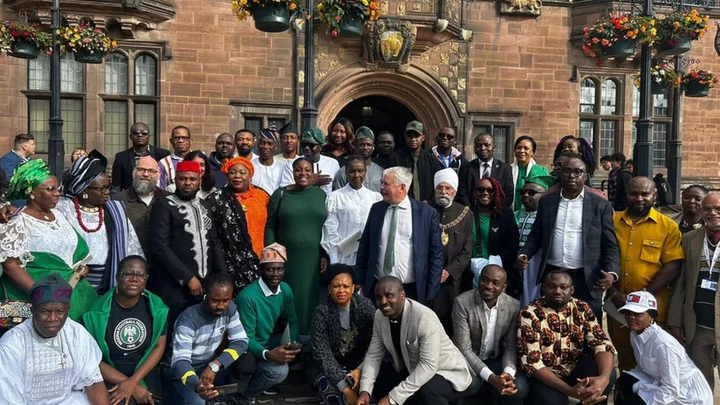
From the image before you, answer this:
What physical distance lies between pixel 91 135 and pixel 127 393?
30.1ft

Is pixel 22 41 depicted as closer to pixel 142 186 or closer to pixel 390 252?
pixel 142 186

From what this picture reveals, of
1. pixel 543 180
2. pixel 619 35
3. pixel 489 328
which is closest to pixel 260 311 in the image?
pixel 489 328

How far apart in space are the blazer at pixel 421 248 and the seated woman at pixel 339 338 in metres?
0.26

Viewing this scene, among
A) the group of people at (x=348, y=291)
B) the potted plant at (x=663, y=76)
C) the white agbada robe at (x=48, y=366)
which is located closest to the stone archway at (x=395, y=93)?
the potted plant at (x=663, y=76)

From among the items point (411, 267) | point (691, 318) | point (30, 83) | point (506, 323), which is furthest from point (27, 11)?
point (691, 318)

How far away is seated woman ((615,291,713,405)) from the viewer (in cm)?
504

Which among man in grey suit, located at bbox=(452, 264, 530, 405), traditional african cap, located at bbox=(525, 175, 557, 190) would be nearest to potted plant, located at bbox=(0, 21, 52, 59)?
traditional african cap, located at bbox=(525, 175, 557, 190)

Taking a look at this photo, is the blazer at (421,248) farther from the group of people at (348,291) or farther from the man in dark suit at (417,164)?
the man in dark suit at (417,164)

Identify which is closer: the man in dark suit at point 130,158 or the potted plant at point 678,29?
the man in dark suit at point 130,158

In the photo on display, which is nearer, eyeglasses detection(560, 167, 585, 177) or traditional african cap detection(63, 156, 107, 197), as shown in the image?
traditional african cap detection(63, 156, 107, 197)

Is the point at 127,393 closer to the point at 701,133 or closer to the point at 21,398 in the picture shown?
the point at 21,398

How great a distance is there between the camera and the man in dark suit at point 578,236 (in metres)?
5.68

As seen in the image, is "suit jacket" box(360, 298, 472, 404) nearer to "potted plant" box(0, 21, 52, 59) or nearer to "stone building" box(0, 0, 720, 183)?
"potted plant" box(0, 21, 52, 59)

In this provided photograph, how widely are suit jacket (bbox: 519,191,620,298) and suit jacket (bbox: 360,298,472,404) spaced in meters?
1.10
